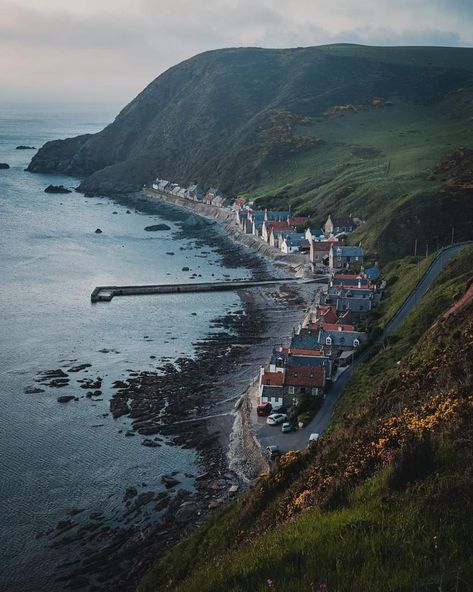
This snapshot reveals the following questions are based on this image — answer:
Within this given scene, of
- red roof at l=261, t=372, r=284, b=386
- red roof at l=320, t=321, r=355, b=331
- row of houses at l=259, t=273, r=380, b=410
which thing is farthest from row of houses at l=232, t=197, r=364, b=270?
red roof at l=261, t=372, r=284, b=386

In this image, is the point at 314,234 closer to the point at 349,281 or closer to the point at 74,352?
the point at 349,281

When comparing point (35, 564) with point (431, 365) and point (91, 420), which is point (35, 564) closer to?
point (91, 420)

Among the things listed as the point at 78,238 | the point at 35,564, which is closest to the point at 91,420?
the point at 35,564

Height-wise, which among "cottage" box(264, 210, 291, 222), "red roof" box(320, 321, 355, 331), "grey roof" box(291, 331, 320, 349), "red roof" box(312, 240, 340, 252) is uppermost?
"cottage" box(264, 210, 291, 222)

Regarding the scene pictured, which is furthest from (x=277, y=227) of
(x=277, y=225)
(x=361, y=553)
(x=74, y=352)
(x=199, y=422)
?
(x=361, y=553)

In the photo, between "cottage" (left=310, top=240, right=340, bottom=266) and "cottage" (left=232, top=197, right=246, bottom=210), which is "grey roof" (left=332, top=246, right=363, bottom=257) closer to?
"cottage" (left=310, top=240, right=340, bottom=266)

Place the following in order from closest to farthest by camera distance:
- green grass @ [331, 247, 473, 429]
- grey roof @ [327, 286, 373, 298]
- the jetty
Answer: green grass @ [331, 247, 473, 429] < grey roof @ [327, 286, 373, 298] < the jetty

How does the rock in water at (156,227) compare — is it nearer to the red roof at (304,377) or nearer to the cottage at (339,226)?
the cottage at (339,226)
